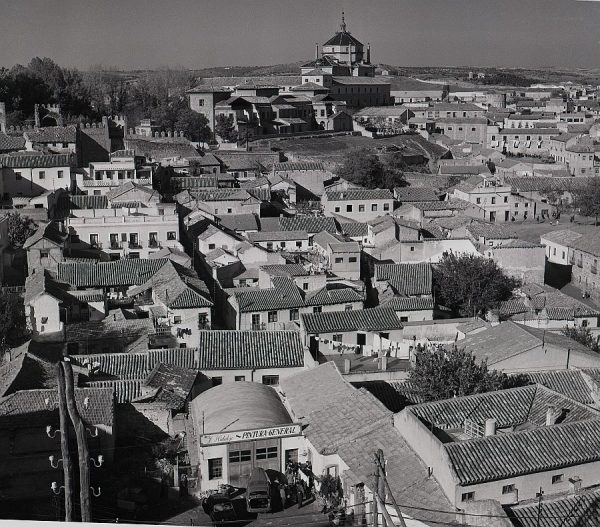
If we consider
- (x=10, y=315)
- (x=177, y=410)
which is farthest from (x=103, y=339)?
(x=177, y=410)

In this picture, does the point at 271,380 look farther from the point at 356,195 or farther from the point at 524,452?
the point at 356,195

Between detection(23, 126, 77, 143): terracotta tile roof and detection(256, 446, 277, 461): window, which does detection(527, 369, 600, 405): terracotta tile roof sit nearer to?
detection(256, 446, 277, 461): window

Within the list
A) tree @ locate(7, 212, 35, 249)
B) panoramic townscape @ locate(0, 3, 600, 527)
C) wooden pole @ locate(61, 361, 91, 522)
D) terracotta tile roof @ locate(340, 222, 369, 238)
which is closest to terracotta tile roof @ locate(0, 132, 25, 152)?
panoramic townscape @ locate(0, 3, 600, 527)

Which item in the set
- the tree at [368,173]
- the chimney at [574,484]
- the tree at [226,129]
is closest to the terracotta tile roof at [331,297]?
the chimney at [574,484]

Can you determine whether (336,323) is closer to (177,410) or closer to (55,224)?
(177,410)

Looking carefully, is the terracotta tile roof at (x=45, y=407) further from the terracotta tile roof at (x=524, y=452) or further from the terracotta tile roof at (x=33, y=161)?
the terracotta tile roof at (x=33, y=161)

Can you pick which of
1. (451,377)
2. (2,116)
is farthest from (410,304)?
(2,116)
